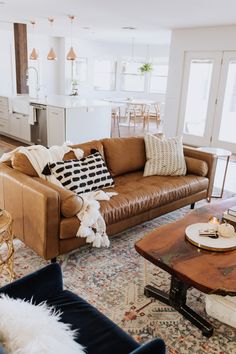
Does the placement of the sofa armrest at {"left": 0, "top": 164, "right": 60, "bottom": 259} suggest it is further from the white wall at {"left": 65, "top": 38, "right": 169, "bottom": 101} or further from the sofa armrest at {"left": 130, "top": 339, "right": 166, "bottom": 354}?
the white wall at {"left": 65, "top": 38, "right": 169, "bottom": 101}

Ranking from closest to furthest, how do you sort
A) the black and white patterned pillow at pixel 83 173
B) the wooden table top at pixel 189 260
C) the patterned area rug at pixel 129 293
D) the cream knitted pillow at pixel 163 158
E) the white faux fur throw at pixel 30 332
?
the white faux fur throw at pixel 30 332 < the wooden table top at pixel 189 260 < the patterned area rug at pixel 129 293 < the black and white patterned pillow at pixel 83 173 < the cream knitted pillow at pixel 163 158

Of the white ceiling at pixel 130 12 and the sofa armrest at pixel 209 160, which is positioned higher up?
the white ceiling at pixel 130 12

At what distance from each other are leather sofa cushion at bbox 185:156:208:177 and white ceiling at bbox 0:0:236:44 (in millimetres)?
2312

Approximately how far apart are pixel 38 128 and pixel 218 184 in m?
3.40

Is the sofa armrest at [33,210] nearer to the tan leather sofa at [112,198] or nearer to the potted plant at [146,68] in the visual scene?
the tan leather sofa at [112,198]

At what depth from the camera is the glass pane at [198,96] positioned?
657cm

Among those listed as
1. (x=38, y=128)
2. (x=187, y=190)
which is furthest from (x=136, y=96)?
(x=187, y=190)

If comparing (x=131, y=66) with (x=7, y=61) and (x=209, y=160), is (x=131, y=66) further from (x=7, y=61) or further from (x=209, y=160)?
(x=209, y=160)

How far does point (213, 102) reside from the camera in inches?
257

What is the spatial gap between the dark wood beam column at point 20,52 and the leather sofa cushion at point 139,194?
15.5 ft

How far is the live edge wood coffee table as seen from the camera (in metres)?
1.67

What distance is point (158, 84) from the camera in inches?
435

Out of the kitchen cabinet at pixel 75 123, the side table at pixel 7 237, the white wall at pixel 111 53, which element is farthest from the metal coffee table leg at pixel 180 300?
the white wall at pixel 111 53

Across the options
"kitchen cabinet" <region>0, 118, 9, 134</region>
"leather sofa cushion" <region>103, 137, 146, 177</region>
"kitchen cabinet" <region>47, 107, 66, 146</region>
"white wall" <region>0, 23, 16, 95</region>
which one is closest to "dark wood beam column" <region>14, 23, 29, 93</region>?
"kitchen cabinet" <region>0, 118, 9, 134</region>
